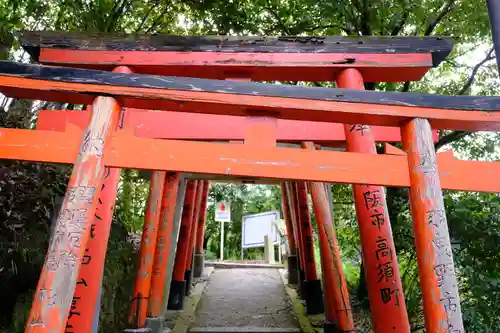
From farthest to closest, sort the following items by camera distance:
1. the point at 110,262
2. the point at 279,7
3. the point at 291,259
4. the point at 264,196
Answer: the point at 264,196, the point at 291,259, the point at 279,7, the point at 110,262

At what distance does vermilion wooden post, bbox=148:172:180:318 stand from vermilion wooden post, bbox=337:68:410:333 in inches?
134

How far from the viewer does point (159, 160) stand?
A: 7.51ft

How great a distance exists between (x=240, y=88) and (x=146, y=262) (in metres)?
3.56

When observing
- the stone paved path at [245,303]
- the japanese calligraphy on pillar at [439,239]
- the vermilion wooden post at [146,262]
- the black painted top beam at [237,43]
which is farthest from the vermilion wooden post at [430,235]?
the stone paved path at [245,303]

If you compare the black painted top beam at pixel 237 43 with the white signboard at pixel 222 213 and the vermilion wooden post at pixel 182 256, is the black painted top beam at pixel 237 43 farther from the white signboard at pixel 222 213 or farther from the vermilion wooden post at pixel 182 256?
the white signboard at pixel 222 213

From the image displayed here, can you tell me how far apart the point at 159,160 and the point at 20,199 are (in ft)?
10.2

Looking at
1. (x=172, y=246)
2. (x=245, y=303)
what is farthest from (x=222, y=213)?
(x=172, y=246)

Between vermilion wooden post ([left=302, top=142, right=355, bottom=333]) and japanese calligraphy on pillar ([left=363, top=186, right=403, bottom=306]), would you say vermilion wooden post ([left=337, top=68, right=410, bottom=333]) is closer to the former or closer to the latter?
japanese calligraphy on pillar ([left=363, top=186, right=403, bottom=306])

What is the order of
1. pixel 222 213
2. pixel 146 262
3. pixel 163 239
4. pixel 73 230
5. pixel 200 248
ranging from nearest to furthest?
pixel 73 230 → pixel 146 262 → pixel 163 239 → pixel 200 248 → pixel 222 213

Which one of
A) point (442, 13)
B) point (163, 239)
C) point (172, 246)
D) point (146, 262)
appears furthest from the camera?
point (172, 246)

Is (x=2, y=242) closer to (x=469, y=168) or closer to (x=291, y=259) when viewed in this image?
(x=469, y=168)

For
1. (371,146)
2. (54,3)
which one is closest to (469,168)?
(371,146)

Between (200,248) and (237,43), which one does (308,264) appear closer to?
(200,248)

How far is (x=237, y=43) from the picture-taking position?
3668 mm
